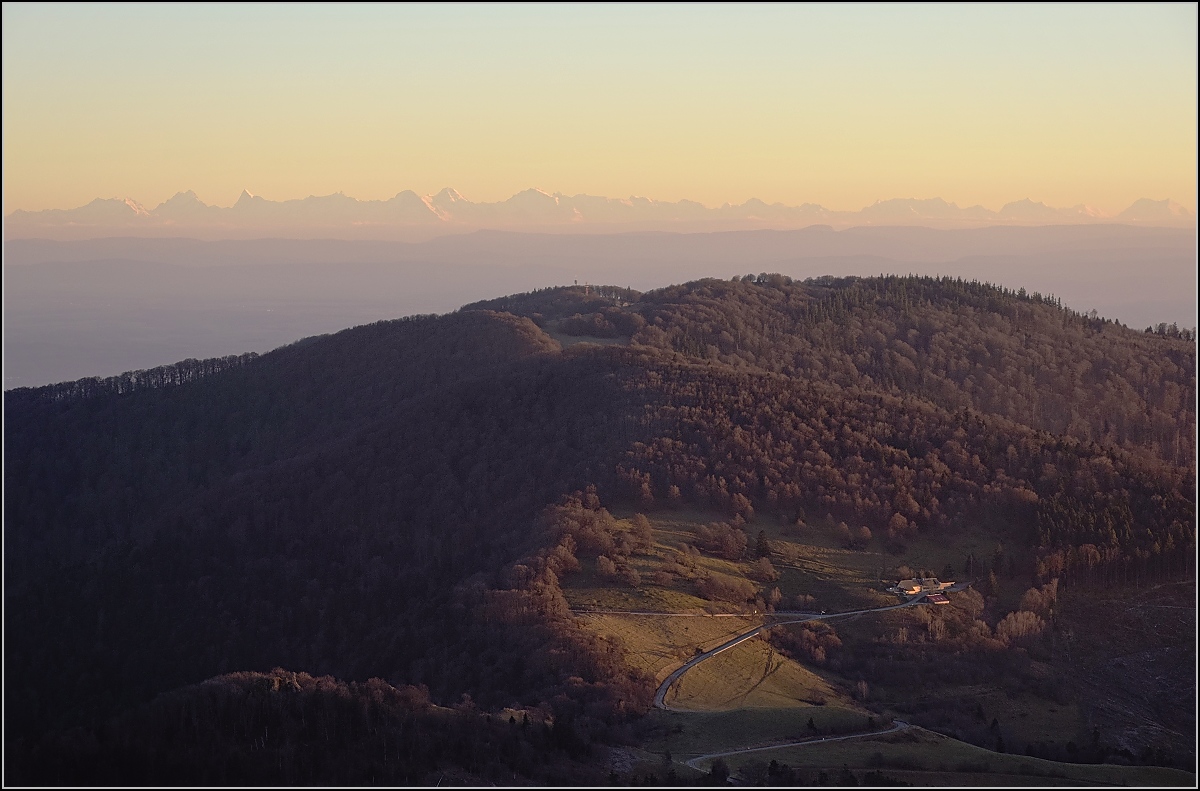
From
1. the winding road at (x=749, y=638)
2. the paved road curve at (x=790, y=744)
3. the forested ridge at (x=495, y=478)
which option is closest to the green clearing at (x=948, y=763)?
the paved road curve at (x=790, y=744)

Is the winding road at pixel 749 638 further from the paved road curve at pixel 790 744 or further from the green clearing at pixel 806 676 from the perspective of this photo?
the green clearing at pixel 806 676

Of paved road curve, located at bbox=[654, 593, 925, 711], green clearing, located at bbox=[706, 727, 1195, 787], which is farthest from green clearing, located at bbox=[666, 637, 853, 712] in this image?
green clearing, located at bbox=[706, 727, 1195, 787]

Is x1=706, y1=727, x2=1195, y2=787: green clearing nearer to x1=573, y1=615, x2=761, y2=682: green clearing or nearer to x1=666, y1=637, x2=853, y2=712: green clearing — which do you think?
x1=666, y1=637, x2=853, y2=712: green clearing

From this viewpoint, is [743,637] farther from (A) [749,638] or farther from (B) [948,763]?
(B) [948,763]

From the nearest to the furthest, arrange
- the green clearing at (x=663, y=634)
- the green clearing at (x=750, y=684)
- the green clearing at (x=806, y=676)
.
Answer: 1. the green clearing at (x=806, y=676)
2. the green clearing at (x=750, y=684)
3. the green clearing at (x=663, y=634)

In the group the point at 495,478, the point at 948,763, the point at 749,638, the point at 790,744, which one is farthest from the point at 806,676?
the point at 495,478
